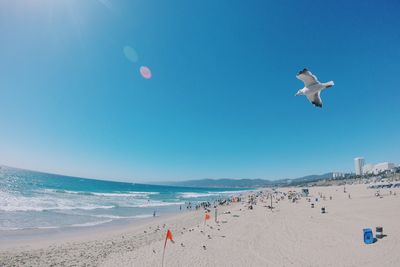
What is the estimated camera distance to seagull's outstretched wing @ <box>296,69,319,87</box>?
670 centimetres

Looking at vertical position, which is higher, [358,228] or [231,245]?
[358,228]

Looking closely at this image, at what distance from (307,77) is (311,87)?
309 mm

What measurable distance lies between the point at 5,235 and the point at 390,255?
19663 millimetres

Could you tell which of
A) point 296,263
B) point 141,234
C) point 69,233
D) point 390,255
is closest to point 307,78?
point 296,263

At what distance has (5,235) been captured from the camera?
47.5 feet

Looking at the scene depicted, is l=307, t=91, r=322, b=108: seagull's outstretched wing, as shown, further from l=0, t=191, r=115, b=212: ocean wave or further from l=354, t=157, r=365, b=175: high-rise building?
l=354, t=157, r=365, b=175: high-rise building

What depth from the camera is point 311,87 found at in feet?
22.3

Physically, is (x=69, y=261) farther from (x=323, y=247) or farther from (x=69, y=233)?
(x=323, y=247)

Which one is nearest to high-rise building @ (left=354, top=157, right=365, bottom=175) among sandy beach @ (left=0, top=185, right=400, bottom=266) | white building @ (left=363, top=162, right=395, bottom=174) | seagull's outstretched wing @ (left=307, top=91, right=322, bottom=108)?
white building @ (left=363, top=162, right=395, bottom=174)

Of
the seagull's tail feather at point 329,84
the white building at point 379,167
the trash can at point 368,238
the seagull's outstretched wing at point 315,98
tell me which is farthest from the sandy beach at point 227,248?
the white building at point 379,167

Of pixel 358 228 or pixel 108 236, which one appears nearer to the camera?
pixel 358 228

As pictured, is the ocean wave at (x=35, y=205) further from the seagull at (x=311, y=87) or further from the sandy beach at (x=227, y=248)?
the seagull at (x=311, y=87)

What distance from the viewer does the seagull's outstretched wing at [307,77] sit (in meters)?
6.70

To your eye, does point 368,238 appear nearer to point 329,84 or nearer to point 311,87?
point 311,87
